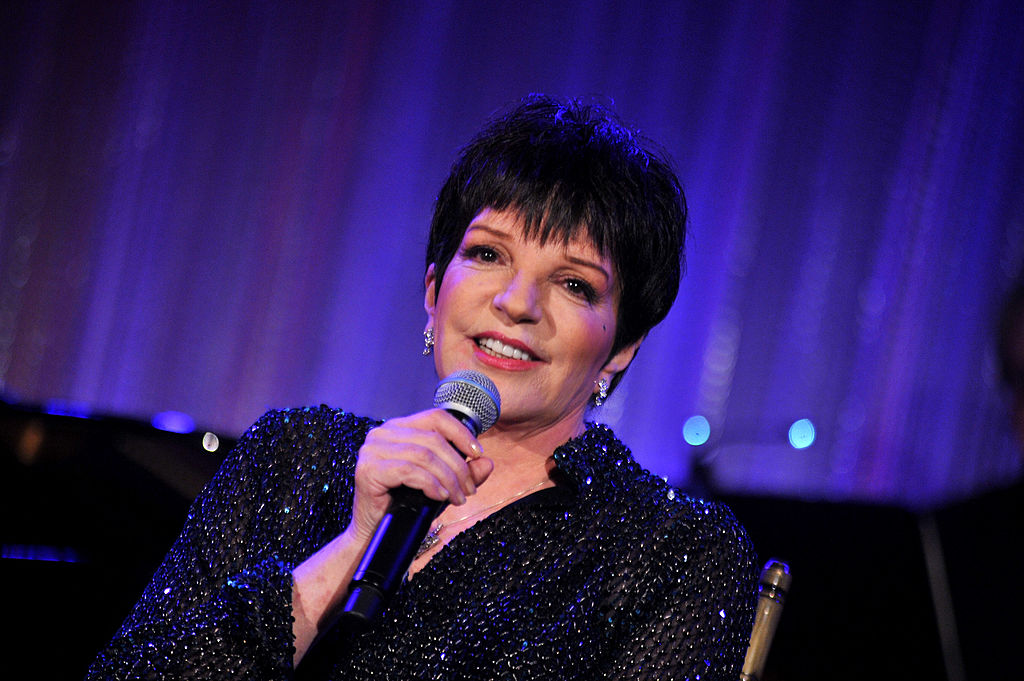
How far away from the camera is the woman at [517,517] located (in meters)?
1.41

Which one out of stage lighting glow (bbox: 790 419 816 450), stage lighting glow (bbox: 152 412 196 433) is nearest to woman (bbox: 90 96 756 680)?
stage lighting glow (bbox: 152 412 196 433)

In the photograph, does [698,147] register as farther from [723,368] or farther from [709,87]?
[723,368]

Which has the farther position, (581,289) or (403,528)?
(581,289)

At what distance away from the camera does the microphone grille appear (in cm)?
123

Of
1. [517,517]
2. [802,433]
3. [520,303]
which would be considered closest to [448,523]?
[517,517]

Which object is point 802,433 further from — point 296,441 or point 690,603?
point 296,441

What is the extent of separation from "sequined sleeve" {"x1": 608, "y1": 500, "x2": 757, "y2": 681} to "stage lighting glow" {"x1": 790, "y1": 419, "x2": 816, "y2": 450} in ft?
7.80

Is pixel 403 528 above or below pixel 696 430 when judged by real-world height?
below

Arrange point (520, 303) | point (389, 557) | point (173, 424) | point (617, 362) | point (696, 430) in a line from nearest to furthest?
point (389, 557) → point (520, 303) → point (617, 362) → point (173, 424) → point (696, 430)

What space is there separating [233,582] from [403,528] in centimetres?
47

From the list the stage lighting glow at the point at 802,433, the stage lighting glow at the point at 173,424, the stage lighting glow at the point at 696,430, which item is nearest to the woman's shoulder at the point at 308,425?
the stage lighting glow at the point at 173,424

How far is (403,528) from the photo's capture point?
1062mm

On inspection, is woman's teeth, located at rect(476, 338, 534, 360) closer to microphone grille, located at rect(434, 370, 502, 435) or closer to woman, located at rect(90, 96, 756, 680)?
woman, located at rect(90, 96, 756, 680)

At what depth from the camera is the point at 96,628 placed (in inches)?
86.5
